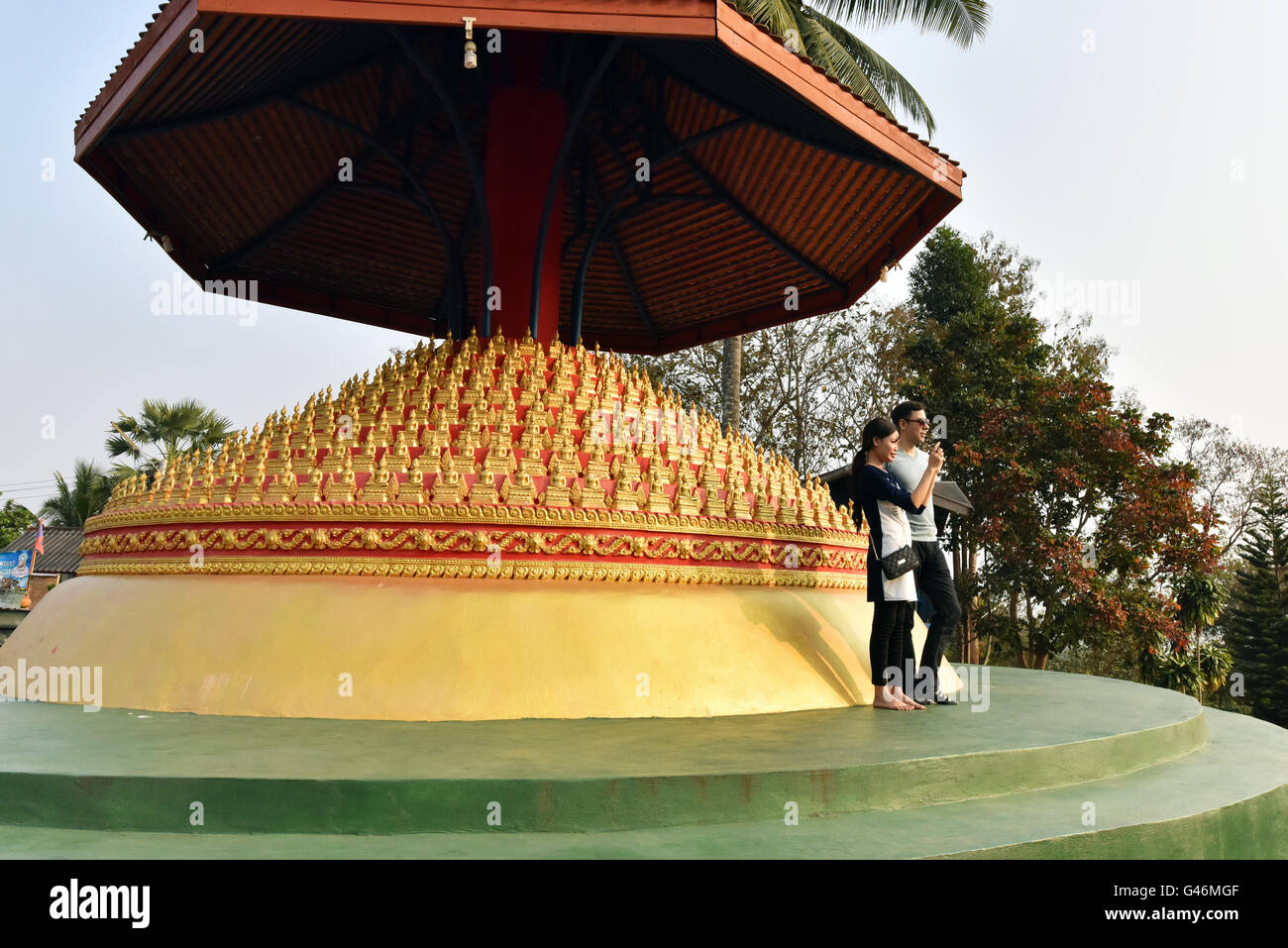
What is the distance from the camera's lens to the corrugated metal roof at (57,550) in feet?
103

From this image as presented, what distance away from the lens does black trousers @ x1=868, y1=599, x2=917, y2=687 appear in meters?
6.11

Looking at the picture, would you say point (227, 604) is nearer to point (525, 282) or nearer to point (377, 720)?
point (377, 720)

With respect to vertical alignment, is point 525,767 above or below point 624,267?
below

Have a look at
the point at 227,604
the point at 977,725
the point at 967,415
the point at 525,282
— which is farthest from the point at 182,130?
the point at 967,415

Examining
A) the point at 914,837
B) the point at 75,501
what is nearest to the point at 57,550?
the point at 75,501

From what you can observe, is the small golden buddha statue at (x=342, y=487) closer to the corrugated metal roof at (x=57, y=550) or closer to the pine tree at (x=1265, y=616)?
the corrugated metal roof at (x=57, y=550)

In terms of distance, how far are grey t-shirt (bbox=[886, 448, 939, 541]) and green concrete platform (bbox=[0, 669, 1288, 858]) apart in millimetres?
1479

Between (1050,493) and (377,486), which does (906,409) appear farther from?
(1050,493)

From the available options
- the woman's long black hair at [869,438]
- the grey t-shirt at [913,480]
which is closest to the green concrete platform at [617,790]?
the grey t-shirt at [913,480]

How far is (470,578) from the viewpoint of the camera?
19.4 ft

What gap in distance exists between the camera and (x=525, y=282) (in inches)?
340

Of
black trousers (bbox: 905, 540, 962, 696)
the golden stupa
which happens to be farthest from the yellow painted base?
black trousers (bbox: 905, 540, 962, 696)

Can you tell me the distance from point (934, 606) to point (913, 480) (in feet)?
2.72

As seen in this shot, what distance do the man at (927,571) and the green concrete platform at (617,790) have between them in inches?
42.1
